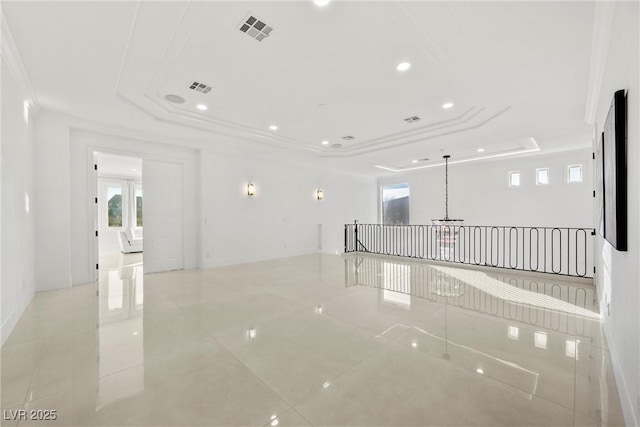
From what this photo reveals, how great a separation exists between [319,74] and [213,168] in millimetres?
4456

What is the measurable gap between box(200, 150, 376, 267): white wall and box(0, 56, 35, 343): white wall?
317cm

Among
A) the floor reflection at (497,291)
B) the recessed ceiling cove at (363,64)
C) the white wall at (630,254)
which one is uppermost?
the recessed ceiling cove at (363,64)

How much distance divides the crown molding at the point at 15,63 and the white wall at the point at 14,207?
5 centimetres

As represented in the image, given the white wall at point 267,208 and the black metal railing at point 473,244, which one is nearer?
the white wall at point 267,208

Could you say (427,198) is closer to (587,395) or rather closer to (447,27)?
(447,27)

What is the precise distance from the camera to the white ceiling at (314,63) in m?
2.55

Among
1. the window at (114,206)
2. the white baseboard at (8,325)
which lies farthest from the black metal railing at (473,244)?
the window at (114,206)

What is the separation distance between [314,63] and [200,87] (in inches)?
69.3

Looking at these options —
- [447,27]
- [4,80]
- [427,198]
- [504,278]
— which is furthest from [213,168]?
[427,198]

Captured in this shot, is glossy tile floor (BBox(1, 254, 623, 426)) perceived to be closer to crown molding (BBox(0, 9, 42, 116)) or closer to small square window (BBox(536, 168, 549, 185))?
crown molding (BBox(0, 9, 42, 116))

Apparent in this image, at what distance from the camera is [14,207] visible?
3.37 m

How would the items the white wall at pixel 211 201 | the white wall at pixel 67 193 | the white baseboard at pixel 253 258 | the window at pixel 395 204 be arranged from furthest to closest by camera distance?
the window at pixel 395 204 → the white baseboard at pixel 253 258 → the white wall at pixel 211 201 → the white wall at pixel 67 193

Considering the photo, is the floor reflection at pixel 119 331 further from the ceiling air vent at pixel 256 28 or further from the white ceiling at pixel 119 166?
the white ceiling at pixel 119 166

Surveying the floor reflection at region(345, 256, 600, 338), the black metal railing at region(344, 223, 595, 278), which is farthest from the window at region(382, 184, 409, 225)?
the floor reflection at region(345, 256, 600, 338)
